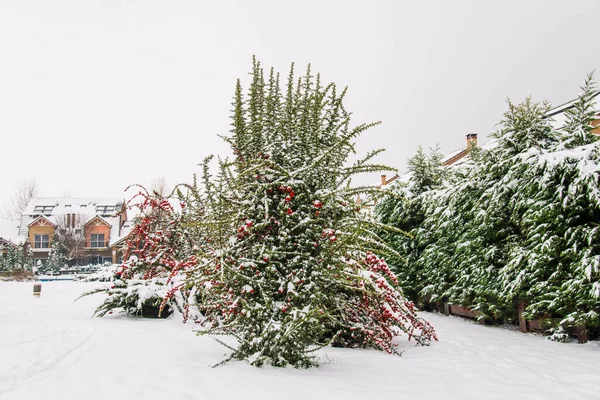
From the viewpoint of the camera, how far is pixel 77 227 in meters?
36.1

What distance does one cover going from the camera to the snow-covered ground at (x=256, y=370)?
8.19 ft

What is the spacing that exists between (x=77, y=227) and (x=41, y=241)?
3.76 metres

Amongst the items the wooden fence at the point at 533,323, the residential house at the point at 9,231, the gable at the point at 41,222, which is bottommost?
the wooden fence at the point at 533,323

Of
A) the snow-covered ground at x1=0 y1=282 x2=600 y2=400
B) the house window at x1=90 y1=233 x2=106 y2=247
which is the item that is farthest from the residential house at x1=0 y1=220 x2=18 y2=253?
the snow-covered ground at x1=0 y1=282 x2=600 y2=400

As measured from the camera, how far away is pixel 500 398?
8.39 ft

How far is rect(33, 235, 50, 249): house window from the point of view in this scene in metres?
36.1

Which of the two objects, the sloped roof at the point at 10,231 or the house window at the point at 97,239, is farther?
the house window at the point at 97,239

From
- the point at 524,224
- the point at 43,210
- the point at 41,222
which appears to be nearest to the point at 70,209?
the point at 43,210

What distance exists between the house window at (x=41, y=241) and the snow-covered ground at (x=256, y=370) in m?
36.9

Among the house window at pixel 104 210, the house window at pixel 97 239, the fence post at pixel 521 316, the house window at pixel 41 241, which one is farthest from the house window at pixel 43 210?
the fence post at pixel 521 316

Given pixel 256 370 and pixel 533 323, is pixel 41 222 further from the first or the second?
pixel 533 323

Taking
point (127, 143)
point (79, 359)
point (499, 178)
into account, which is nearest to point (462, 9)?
point (499, 178)

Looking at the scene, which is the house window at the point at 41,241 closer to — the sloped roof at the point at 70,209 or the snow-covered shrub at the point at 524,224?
the sloped roof at the point at 70,209

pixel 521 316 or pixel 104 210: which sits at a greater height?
pixel 104 210
